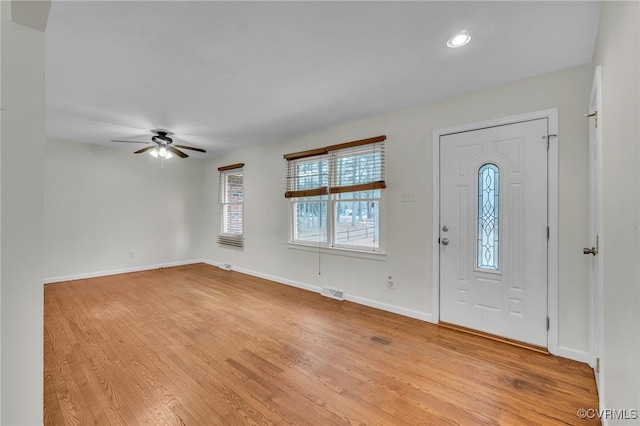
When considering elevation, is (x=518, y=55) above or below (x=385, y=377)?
above

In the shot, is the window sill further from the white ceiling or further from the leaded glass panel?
the white ceiling

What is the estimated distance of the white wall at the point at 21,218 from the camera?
88cm

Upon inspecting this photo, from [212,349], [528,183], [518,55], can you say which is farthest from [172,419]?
[518,55]

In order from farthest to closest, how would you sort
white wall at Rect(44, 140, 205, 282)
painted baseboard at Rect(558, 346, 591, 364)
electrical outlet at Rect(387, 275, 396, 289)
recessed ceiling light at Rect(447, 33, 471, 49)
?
1. white wall at Rect(44, 140, 205, 282)
2. electrical outlet at Rect(387, 275, 396, 289)
3. painted baseboard at Rect(558, 346, 591, 364)
4. recessed ceiling light at Rect(447, 33, 471, 49)

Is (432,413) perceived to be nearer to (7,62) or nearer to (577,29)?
(7,62)

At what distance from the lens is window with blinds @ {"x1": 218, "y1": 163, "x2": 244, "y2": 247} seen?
5676 mm

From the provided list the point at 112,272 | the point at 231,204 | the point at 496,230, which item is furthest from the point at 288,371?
the point at 112,272

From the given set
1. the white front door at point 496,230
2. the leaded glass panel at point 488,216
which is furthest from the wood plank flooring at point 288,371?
the leaded glass panel at point 488,216

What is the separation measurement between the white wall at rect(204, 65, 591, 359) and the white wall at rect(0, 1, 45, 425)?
3.06m

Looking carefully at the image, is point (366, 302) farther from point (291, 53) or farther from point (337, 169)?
point (291, 53)

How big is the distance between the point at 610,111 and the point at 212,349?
323cm

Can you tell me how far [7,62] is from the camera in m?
0.88

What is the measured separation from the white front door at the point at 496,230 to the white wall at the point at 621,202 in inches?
36.3

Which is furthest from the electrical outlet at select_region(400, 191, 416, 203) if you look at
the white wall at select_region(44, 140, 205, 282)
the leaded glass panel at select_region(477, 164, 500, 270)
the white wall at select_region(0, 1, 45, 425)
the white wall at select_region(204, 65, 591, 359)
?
the white wall at select_region(44, 140, 205, 282)
